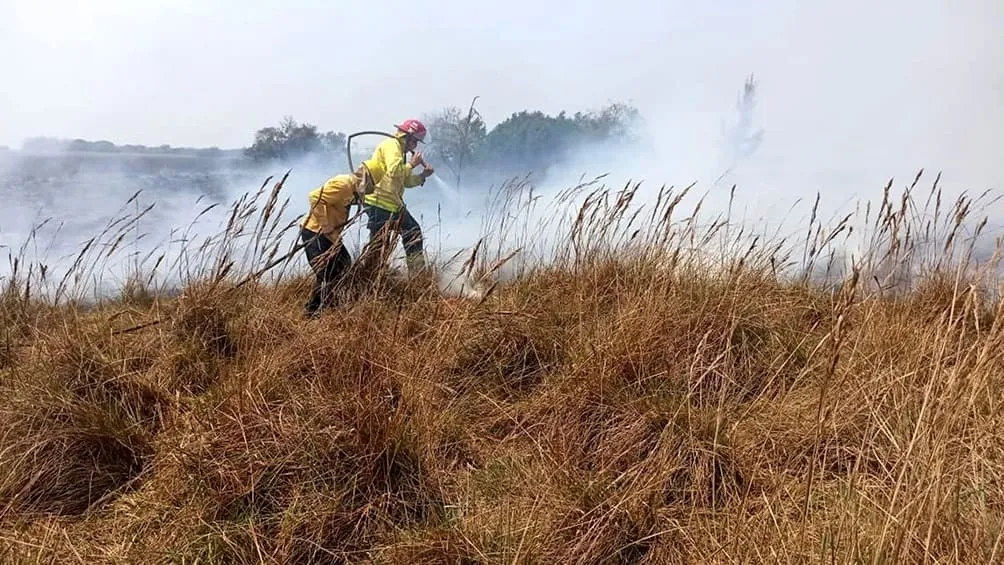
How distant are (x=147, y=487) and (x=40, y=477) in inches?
14.2

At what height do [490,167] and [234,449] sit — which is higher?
[490,167]

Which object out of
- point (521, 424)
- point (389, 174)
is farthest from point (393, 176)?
point (521, 424)

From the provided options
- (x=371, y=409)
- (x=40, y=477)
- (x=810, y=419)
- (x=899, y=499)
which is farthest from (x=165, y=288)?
(x=899, y=499)

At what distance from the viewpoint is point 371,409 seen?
1974 millimetres

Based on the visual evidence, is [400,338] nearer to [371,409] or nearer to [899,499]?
[371,409]

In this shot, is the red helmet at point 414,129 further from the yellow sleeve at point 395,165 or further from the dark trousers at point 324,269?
the dark trousers at point 324,269

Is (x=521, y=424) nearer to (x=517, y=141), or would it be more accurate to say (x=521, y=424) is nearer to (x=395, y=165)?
(x=395, y=165)

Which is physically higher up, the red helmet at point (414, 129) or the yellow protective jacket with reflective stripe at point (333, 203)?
the red helmet at point (414, 129)

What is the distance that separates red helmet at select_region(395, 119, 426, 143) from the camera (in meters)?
5.03

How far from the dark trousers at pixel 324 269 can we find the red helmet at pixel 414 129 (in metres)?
1.38

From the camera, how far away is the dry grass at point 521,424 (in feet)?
4.83

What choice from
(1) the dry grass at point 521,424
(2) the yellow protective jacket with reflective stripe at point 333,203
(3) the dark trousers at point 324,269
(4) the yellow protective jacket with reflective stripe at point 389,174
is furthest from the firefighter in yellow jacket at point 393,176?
(1) the dry grass at point 521,424

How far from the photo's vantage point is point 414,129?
5.04m

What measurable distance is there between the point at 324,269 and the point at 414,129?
7.85 ft
